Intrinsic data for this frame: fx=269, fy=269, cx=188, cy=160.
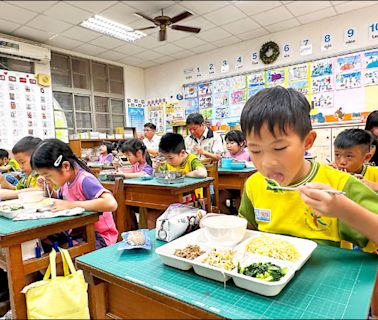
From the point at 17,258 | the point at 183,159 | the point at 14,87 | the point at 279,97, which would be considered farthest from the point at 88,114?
the point at 279,97

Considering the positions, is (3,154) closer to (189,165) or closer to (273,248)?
(189,165)

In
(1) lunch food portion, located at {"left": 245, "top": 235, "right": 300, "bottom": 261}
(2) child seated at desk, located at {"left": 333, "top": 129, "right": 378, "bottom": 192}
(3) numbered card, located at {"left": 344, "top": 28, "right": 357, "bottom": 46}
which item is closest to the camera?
(3) numbered card, located at {"left": 344, "top": 28, "right": 357, "bottom": 46}

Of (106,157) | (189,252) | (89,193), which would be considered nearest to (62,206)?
(89,193)

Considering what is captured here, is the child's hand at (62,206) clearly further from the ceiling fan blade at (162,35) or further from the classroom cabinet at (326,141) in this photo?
the classroom cabinet at (326,141)

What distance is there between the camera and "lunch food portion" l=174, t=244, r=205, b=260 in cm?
→ 73

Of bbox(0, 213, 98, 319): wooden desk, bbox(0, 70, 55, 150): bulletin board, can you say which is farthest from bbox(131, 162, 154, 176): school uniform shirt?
bbox(0, 213, 98, 319): wooden desk

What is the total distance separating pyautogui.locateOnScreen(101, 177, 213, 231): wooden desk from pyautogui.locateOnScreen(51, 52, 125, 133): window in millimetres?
2891

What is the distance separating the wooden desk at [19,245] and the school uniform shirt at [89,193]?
0.22 metres

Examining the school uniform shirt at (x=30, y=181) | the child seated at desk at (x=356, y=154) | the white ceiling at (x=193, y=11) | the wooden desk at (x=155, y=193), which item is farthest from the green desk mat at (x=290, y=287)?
the school uniform shirt at (x=30, y=181)

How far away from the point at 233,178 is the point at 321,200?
2735 mm

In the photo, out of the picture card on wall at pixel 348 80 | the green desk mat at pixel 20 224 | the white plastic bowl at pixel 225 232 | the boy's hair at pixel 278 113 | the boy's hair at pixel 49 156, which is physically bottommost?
the green desk mat at pixel 20 224

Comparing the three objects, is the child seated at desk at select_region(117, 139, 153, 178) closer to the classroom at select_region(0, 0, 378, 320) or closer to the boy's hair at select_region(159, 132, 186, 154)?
the boy's hair at select_region(159, 132, 186, 154)

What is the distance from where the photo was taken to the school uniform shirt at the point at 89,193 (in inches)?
61.9

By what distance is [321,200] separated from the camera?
1.90 feet
